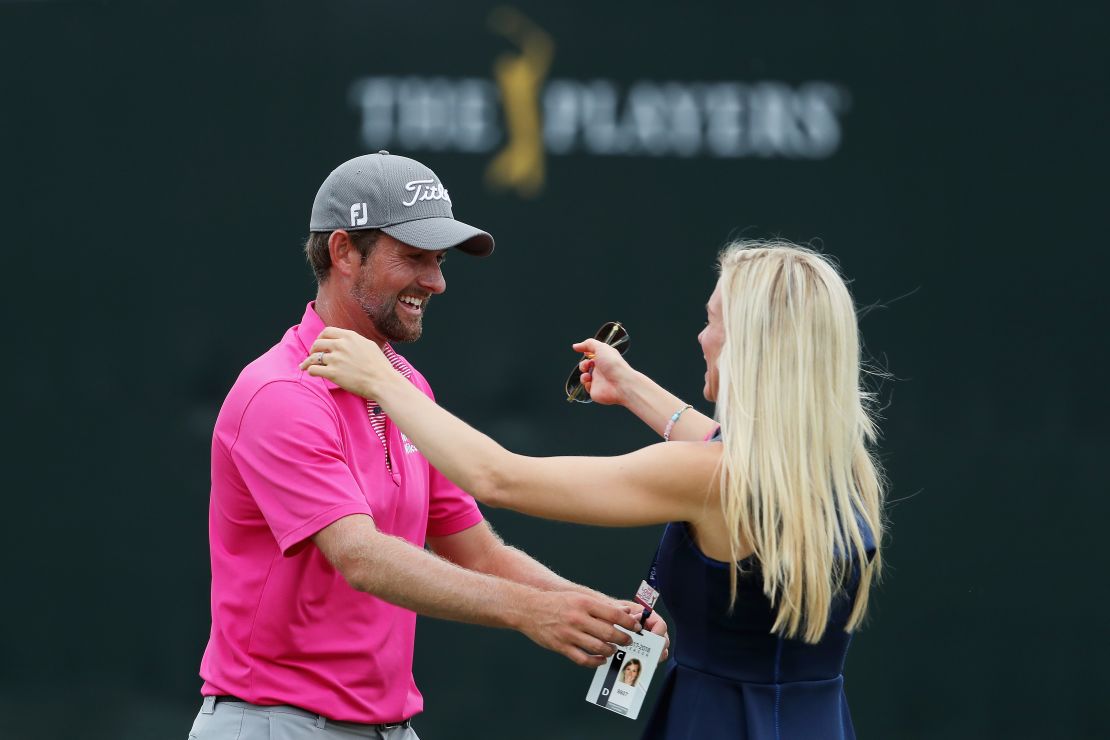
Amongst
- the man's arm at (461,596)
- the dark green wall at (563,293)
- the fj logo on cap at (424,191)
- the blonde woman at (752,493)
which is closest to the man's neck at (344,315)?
the fj logo on cap at (424,191)

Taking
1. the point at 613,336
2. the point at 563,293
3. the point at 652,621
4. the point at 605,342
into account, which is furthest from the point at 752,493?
the point at 563,293

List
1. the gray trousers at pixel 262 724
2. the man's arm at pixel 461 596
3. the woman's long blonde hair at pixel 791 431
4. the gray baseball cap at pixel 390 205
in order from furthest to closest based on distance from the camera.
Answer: the gray baseball cap at pixel 390 205 < the gray trousers at pixel 262 724 < the man's arm at pixel 461 596 < the woman's long blonde hair at pixel 791 431

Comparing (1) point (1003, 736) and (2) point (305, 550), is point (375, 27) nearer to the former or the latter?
(2) point (305, 550)

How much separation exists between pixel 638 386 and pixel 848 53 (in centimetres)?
171

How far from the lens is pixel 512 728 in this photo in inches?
166

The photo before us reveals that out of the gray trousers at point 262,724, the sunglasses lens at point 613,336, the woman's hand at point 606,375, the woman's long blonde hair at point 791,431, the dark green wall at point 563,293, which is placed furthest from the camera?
the dark green wall at point 563,293

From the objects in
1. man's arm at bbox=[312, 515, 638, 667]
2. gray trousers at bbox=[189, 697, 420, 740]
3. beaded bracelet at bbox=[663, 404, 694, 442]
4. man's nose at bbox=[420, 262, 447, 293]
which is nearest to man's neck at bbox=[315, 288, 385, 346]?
man's nose at bbox=[420, 262, 447, 293]

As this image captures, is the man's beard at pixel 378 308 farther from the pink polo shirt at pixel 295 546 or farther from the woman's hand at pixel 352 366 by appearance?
the woman's hand at pixel 352 366

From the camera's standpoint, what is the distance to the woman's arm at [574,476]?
2.37m

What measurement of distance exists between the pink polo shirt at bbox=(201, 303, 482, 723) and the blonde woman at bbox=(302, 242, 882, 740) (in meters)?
0.17

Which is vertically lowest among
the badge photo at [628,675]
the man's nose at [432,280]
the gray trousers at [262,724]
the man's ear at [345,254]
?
the gray trousers at [262,724]

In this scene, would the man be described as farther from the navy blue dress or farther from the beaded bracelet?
the beaded bracelet

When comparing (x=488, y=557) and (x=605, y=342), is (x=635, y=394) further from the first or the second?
(x=488, y=557)

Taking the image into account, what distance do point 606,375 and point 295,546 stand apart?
0.83 metres
